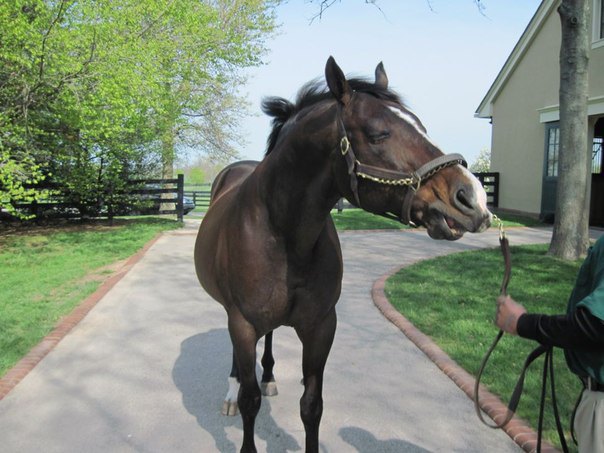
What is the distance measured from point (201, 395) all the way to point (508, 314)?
8.88 feet

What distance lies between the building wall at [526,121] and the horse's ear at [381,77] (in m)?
14.6

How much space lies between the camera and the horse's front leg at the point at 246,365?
2.59 meters

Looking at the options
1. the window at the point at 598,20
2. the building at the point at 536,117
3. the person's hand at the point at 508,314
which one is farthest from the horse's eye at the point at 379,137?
the window at the point at 598,20

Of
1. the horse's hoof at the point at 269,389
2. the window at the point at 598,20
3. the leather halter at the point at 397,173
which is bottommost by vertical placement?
the horse's hoof at the point at 269,389

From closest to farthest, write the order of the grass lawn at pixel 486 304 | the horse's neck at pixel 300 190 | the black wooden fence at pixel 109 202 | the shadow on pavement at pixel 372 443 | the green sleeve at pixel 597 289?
the green sleeve at pixel 597 289 < the horse's neck at pixel 300 190 < the shadow on pavement at pixel 372 443 < the grass lawn at pixel 486 304 < the black wooden fence at pixel 109 202

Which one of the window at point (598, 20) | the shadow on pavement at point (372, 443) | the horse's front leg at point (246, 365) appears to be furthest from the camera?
the window at point (598, 20)

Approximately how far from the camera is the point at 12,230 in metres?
14.0

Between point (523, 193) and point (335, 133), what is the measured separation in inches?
628

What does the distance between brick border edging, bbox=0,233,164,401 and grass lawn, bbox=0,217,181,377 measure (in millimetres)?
74

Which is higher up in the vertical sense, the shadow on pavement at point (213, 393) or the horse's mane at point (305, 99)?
the horse's mane at point (305, 99)

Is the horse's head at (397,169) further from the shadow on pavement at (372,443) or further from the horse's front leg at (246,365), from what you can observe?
the shadow on pavement at (372,443)

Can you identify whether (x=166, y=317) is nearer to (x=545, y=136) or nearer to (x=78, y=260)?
(x=78, y=260)

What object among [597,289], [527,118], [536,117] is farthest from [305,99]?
[527,118]

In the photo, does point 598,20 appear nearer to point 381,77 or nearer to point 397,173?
point 381,77
